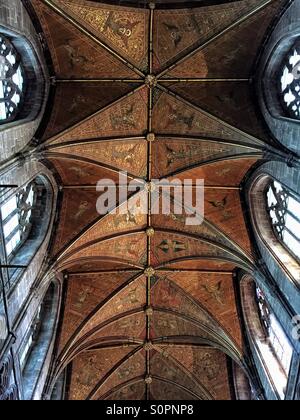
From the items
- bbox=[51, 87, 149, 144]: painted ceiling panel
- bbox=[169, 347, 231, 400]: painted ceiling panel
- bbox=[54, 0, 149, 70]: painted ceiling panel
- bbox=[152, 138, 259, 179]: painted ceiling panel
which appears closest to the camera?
bbox=[54, 0, 149, 70]: painted ceiling panel

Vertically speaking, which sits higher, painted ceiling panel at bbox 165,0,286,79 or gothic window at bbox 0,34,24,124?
painted ceiling panel at bbox 165,0,286,79

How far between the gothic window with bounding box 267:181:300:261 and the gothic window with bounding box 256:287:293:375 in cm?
265

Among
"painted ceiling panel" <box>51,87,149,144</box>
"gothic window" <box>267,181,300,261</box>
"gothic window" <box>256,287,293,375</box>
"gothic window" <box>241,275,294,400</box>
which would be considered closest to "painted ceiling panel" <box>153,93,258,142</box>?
"painted ceiling panel" <box>51,87,149,144</box>

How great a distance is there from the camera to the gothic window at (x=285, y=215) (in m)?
14.5

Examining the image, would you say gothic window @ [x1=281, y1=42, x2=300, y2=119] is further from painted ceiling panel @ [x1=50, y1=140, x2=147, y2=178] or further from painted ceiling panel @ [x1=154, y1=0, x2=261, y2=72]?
painted ceiling panel @ [x1=50, y1=140, x2=147, y2=178]

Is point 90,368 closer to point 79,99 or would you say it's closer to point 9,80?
point 79,99

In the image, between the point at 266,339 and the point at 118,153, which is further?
the point at 118,153

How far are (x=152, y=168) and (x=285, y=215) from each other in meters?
5.44

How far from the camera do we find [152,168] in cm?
1794

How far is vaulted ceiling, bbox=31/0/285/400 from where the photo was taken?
1526 cm

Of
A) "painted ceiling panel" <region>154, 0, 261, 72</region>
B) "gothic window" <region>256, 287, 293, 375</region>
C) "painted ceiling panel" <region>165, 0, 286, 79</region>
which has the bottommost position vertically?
"gothic window" <region>256, 287, 293, 375</region>

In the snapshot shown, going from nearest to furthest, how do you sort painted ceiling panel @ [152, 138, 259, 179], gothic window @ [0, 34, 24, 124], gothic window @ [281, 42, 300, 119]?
gothic window @ [0, 34, 24, 124] < gothic window @ [281, 42, 300, 119] < painted ceiling panel @ [152, 138, 259, 179]

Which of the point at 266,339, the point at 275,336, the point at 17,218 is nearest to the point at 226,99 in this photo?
the point at 17,218
